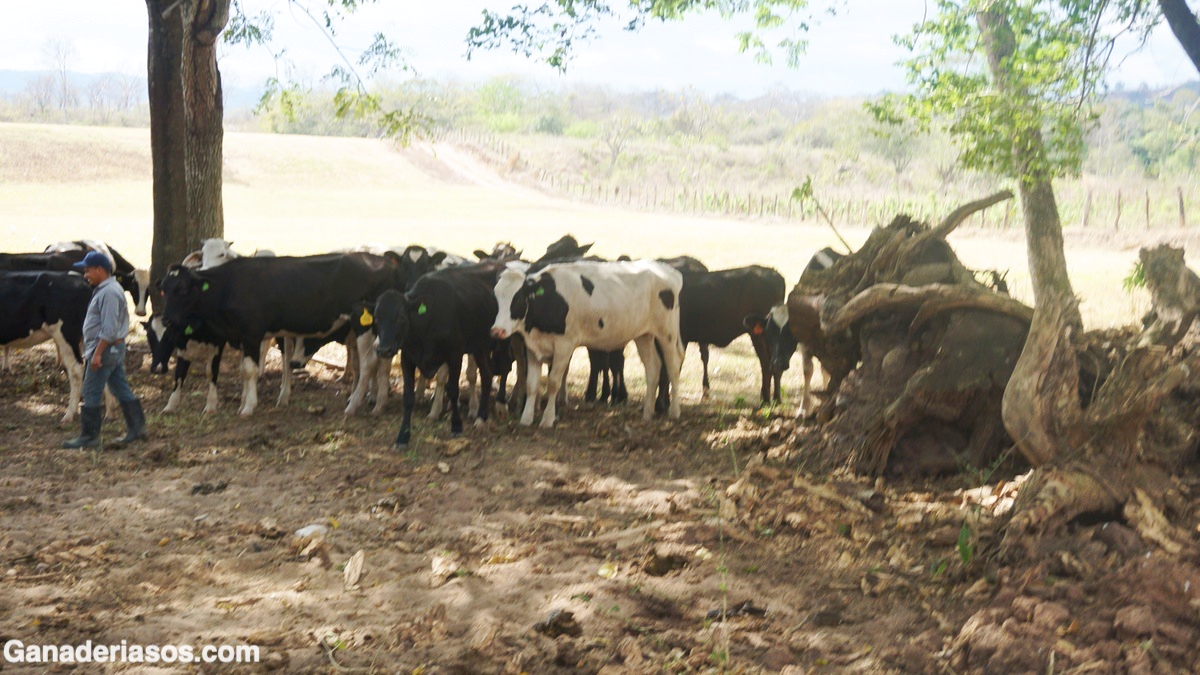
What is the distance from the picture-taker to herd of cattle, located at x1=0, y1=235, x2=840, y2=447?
480 inches

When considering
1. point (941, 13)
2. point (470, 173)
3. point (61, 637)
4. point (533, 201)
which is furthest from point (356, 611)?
point (470, 173)

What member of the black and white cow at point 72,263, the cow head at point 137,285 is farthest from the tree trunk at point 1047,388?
the cow head at point 137,285

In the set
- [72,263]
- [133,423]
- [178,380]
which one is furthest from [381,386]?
[72,263]

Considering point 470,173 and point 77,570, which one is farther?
point 470,173

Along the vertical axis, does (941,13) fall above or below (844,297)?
above

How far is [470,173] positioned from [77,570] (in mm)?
80987

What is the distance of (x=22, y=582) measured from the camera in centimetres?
734

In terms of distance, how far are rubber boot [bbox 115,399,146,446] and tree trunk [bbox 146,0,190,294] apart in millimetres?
5900

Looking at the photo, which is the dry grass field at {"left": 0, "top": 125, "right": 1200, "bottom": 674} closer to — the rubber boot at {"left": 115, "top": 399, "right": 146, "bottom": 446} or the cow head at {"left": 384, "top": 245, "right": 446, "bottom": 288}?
the rubber boot at {"left": 115, "top": 399, "right": 146, "bottom": 446}

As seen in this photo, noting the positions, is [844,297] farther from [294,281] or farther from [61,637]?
[61,637]

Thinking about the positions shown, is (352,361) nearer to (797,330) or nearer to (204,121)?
(204,121)

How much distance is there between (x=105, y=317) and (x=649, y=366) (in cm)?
603

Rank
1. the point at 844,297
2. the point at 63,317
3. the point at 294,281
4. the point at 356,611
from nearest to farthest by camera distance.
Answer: the point at 356,611
the point at 844,297
the point at 63,317
the point at 294,281

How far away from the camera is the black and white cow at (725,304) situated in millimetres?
14555
